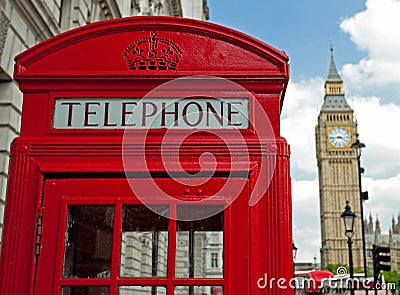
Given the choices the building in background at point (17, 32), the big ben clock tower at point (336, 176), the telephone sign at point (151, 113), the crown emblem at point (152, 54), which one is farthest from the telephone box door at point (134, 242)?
the big ben clock tower at point (336, 176)

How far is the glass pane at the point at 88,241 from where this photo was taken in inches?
81.8

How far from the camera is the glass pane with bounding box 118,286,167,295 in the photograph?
199cm

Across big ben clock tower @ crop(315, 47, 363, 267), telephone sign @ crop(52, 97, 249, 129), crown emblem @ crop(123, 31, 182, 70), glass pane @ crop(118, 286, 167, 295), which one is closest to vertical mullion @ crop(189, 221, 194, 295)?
glass pane @ crop(118, 286, 167, 295)

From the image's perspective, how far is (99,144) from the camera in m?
2.14

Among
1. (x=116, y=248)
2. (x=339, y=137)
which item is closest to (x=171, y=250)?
(x=116, y=248)

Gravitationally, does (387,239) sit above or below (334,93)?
below

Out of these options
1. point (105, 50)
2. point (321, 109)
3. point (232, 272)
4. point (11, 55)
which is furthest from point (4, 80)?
point (321, 109)

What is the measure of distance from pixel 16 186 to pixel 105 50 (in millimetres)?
674

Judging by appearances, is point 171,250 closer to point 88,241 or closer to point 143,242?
point 143,242

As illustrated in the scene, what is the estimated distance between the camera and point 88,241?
2164 mm

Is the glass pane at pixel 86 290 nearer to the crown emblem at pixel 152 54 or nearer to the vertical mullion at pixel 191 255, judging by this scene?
the vertical mullion at pixel 191 255

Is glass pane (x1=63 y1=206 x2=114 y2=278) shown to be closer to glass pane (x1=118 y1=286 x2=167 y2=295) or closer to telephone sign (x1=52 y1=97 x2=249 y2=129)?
glass pane (x1=118 y1=286 x2=167 y2=295)

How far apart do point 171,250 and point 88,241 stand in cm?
36

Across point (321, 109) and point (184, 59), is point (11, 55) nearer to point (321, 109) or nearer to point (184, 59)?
point (184, 59)
